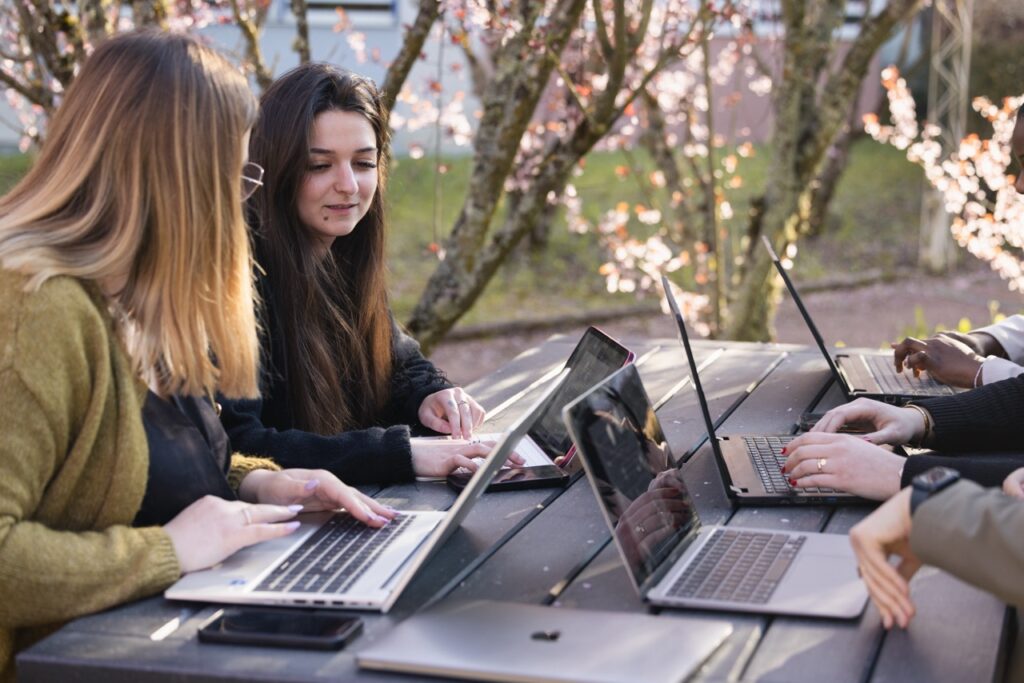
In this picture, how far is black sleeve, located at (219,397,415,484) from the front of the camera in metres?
2.51

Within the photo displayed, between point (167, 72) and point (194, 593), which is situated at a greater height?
point (167, 72)

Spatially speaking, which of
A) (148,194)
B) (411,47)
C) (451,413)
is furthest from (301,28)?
(148,194)

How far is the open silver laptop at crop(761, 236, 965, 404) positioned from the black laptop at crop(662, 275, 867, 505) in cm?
42

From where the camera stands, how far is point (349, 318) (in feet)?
9.91

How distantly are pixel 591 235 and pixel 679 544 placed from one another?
8.99 meters

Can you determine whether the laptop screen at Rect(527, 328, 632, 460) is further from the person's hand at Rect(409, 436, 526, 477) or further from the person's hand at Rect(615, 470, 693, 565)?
the person's hand at Rect(615, 470, 693, 565)

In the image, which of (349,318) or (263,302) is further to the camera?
(349,318)

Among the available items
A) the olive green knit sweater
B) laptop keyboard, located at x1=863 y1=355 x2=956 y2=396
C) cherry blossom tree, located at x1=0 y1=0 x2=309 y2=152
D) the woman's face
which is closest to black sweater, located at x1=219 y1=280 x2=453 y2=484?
the woman's face

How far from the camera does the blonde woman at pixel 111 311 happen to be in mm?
1822

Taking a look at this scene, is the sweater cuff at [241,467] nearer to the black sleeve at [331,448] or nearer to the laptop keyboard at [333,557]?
the black sleeve at [331,448]

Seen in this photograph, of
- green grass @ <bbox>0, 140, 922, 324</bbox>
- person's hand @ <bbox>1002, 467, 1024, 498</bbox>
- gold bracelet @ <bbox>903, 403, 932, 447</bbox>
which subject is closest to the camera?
person's hand @ <bbox>1002, 467, 1024, 498</bbox>

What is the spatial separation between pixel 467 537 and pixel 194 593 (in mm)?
483

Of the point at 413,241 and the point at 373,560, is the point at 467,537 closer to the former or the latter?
the point at 373,560

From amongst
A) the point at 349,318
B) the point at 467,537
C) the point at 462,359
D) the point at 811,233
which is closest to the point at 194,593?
the point at 467,537
